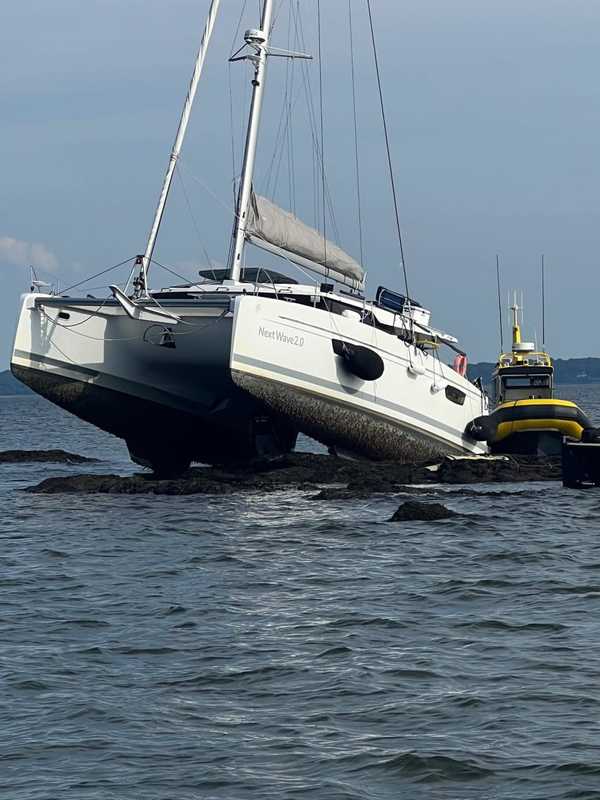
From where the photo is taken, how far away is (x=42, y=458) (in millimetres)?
34812

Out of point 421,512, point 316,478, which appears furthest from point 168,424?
point 421,512

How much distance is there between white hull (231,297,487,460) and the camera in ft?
72.9

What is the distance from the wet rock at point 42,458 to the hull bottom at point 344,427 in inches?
414

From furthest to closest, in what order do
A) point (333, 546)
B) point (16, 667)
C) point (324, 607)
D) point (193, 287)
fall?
point (193, 287), point (333, 546), point (324, 607), point (16, 667)

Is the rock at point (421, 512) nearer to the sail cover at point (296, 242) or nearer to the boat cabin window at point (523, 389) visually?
the sail cover at point (296, 242)

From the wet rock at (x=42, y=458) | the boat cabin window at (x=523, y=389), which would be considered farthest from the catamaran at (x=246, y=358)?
the wet rock at (x=42, y=458)

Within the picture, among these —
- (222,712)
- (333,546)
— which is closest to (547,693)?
(222,712)

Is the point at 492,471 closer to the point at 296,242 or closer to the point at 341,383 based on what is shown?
the point at 341,383

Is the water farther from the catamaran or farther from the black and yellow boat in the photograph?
the black and yellow boat

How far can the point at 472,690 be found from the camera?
9.61 m

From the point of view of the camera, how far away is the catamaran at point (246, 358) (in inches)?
898

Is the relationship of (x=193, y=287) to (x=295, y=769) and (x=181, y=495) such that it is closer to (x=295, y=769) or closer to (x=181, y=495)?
(x=181, y=495)

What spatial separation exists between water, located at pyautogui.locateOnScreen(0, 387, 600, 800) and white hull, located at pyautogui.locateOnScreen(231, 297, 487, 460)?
4120 mm

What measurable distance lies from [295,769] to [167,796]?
2.72 ft
